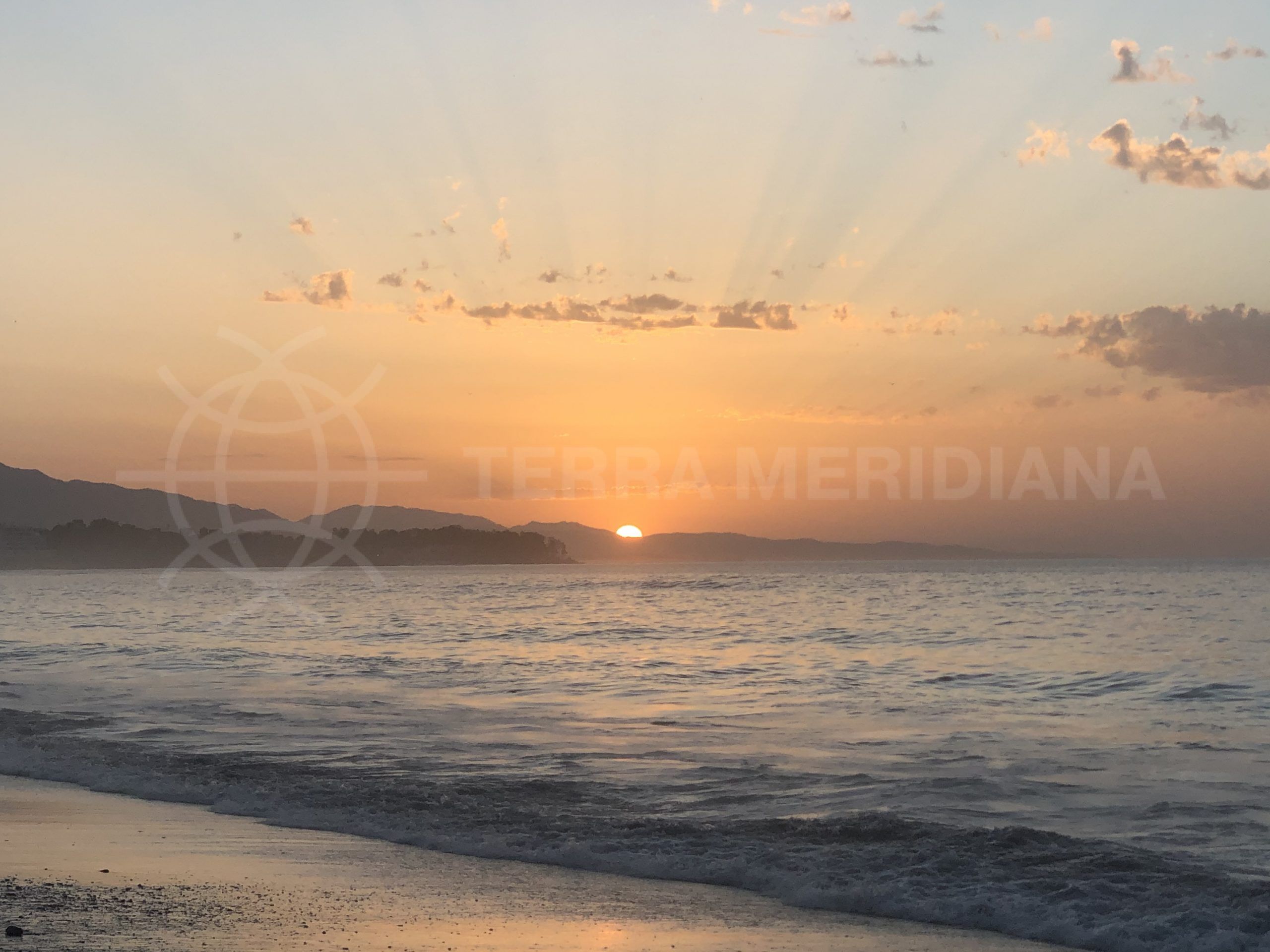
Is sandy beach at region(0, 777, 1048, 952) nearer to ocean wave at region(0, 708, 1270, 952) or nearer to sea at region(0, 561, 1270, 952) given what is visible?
ocean wave at region(0, 708, 1270, 952)

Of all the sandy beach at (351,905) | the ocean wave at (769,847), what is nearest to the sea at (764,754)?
the ocean wave at (769,847)

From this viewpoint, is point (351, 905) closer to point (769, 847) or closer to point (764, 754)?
point (769, 847)

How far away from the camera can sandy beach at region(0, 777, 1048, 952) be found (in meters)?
7.52

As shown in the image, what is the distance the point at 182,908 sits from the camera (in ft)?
26.6

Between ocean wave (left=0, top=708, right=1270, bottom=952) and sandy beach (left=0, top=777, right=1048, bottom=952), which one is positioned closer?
sandy beach (left=0, top=777, right=1048, bottom=952)

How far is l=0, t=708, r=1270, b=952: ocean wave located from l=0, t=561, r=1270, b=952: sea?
0.03 meters

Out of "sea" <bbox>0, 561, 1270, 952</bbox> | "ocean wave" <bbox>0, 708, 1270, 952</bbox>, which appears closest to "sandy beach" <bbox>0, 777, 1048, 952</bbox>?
"ocean wave" <bbox>0, 708, 1270, 952</bbox>

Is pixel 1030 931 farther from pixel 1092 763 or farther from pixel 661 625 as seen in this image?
pixel 661 625

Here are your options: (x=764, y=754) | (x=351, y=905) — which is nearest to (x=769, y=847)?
(x=351, y=905)

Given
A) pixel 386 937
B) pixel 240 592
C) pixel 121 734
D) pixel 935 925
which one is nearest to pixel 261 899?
pixel 386 937

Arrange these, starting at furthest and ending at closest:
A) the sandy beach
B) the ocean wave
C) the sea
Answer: the sea, the ocean wave, the sandy beach

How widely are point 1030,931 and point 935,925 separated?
718mm

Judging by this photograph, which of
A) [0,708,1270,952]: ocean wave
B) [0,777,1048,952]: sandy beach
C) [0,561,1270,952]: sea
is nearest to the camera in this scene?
[0,777,1048,952]: sandy beach

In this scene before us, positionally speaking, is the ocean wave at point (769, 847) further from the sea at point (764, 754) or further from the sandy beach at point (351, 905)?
the sandy beach at point (351, 905)
